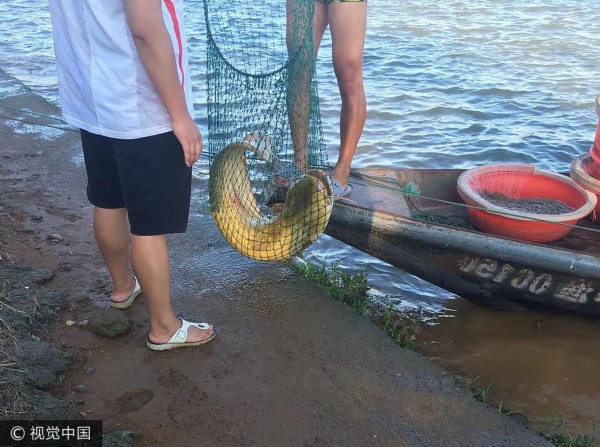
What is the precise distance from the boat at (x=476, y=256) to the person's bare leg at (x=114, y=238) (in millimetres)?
1384

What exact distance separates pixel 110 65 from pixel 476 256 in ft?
8.61

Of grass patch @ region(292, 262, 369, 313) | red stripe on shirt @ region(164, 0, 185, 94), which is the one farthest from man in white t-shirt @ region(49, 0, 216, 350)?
grass patch @ region(292, 262, 369, 313)

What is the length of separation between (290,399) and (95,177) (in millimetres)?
1534

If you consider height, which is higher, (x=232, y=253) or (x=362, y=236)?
(x=362, y=236)

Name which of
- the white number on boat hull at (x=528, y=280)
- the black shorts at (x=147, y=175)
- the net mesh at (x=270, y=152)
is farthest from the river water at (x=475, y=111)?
the black shorts at (x=147, y=175)

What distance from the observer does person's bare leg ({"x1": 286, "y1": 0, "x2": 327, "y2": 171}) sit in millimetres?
4043

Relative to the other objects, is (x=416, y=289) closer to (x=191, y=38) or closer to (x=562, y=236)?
(x=562, y=236)

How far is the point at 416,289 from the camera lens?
17.3ft

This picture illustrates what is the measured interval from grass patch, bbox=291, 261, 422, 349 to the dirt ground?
5.2 inches

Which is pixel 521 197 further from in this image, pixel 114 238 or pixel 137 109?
pixel 137 109

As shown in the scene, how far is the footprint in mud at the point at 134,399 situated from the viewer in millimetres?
3178

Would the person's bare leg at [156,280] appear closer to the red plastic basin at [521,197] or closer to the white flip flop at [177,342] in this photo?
the white flip flop at [177,342]

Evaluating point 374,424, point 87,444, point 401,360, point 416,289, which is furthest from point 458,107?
point 87,444

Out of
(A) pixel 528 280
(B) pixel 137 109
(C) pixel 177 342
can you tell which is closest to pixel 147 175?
(B) pixel 137 109
